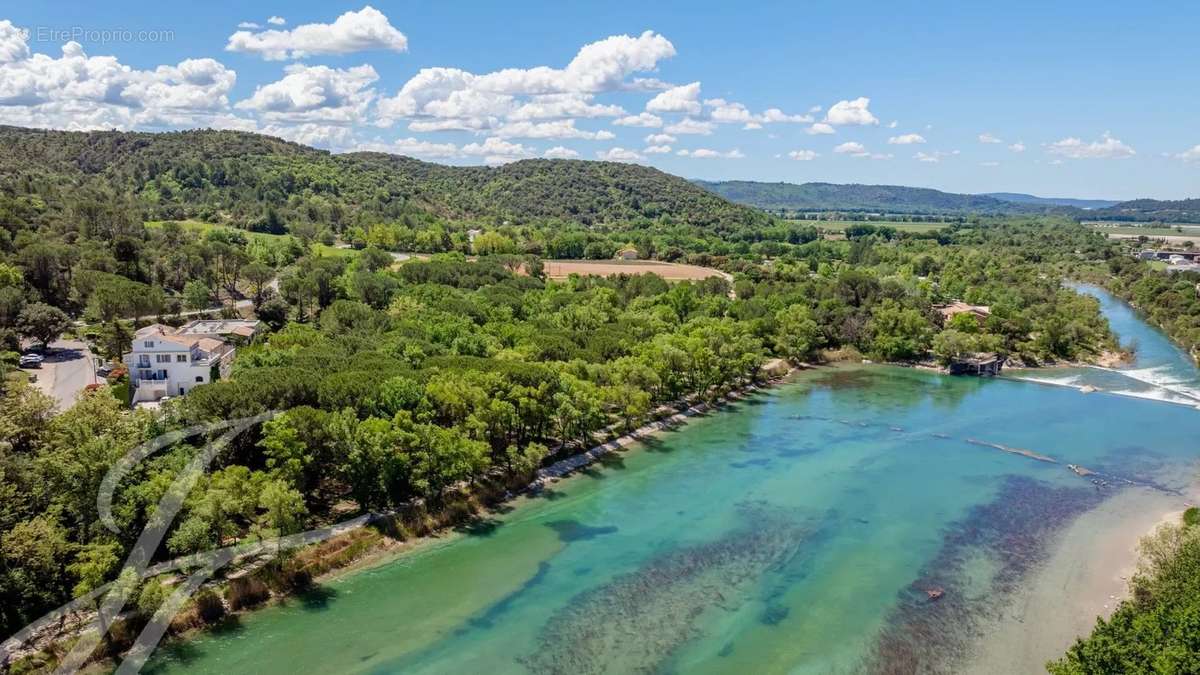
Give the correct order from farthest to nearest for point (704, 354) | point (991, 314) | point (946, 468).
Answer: point (991, 314) < point (704, 354) < point (946, 468)

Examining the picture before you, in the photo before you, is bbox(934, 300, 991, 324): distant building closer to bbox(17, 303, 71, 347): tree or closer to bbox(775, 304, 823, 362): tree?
bbox(775, 304, 823, 362): tree

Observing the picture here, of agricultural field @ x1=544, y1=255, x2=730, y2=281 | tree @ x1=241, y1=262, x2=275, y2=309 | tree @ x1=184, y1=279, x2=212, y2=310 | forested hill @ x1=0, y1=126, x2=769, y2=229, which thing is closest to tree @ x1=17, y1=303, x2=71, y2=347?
tree @ x1=184, y1=279, x2=212, y2=310

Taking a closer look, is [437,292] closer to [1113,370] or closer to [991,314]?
[991,314]

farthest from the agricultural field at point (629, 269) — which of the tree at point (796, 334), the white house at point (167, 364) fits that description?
the white house at point (167, 364)

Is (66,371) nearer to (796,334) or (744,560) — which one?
(744,560)

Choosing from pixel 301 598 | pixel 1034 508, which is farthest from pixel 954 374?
pixel 301 598

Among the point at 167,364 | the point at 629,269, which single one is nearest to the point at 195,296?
the point at 167,364
